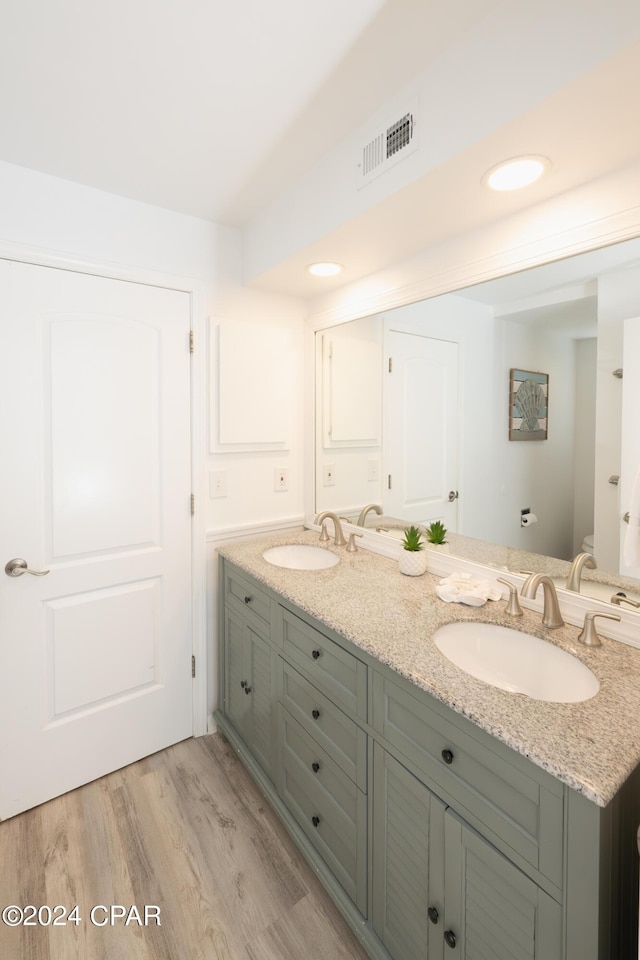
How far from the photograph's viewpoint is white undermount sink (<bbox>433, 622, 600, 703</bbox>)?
3.77 ft

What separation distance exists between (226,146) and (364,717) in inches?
72.7

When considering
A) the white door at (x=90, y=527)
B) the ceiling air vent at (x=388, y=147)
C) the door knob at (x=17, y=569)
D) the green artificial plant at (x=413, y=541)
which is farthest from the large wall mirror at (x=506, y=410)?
the door knob at (x=17, y=569)

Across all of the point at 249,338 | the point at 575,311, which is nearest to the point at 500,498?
the point at 575,311

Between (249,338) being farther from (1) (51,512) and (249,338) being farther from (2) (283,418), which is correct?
(1) (51,512)

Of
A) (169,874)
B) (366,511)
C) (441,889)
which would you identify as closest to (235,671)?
(169,874)

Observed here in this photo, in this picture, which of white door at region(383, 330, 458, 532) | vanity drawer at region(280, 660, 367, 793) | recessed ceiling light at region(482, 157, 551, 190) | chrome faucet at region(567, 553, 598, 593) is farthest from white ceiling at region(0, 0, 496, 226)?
vanity drawer at region(280, 660, 367, 793)

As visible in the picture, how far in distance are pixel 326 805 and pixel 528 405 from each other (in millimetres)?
1419

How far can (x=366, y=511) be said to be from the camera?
2172 millimetres

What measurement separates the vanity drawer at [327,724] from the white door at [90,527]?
2.51 ft

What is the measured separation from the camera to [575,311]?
4.34ft

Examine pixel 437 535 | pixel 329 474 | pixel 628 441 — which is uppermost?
pixel 628 441

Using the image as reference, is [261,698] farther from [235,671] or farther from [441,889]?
[441,889]

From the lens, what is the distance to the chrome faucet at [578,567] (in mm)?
1318

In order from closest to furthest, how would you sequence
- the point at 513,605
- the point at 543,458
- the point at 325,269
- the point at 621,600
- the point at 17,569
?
1. the point at 621,600
2. the point at 513,605
3. the point at 543,458
4. the point at 17,569
5. the point at 325,269
